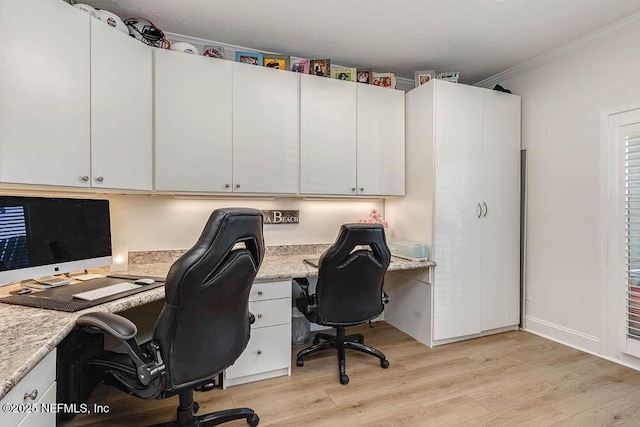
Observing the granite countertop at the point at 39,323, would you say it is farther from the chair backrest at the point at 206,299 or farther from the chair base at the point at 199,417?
the chair base at the point at 199,417

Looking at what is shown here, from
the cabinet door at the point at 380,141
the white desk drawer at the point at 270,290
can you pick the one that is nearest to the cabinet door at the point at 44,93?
the white desk drawer at the point at 270,290

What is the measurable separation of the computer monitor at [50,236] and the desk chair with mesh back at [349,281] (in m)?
1.38

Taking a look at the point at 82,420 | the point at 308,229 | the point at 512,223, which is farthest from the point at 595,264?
the point at 82,420

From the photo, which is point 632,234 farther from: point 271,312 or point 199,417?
point 199,417

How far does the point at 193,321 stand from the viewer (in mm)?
1345

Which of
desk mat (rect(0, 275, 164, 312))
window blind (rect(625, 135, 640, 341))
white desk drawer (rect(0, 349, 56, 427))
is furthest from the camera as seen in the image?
window blind (rect(625, 135, 640, 341))

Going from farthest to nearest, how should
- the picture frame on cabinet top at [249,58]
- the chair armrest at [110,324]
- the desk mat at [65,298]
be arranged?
the picture frame on cabinet top at [249,58]
the desk mat at [65,298]
the chair armrest at [110,324]

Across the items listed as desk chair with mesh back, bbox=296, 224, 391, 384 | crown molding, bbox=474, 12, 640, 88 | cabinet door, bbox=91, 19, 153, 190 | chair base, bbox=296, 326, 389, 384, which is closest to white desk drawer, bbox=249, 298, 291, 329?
desk chair with mesh back, bbox=296, 224, 391, 384

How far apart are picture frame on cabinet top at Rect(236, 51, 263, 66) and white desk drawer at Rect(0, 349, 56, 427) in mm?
2265

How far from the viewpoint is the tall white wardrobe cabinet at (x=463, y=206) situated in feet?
9.08

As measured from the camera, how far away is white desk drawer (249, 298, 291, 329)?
2.17 m

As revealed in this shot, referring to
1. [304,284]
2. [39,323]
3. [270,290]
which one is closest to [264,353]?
[270,290]

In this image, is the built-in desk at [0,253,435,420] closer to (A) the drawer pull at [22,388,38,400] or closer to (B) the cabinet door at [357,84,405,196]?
(A) the drawer pull at [22,388,38,400]

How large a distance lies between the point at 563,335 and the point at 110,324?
11.2 feet
